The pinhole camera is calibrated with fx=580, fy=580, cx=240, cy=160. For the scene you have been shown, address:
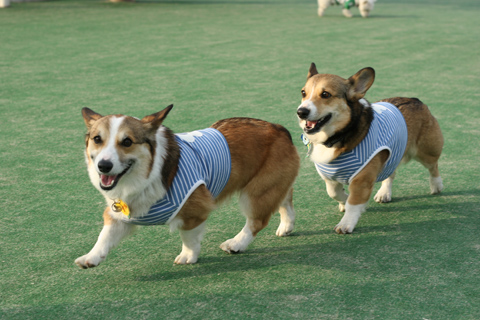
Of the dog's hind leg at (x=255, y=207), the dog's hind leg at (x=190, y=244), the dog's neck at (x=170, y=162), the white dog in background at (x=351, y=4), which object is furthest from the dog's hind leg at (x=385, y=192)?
the white dog in background at (x=351, y=4)

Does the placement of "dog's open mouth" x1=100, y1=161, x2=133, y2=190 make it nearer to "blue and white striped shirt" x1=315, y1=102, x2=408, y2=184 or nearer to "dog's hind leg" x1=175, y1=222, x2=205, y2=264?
"dog's hind leg" x1=175, y1=222, x2=205, y2=264

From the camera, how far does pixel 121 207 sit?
109 inches

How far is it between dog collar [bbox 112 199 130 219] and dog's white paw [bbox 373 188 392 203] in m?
1.89

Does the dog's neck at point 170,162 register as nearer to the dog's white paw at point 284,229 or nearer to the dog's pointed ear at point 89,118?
the dog's pointed ear at point 89,118

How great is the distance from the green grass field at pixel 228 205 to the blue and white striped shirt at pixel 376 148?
0.34 m

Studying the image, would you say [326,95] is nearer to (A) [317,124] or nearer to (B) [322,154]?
(A) [317,124]

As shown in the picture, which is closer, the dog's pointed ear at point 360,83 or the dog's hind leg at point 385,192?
the dog's pointed ear at point 360,83

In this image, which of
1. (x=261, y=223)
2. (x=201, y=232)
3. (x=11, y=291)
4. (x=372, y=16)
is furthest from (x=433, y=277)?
(x=372, y=16)

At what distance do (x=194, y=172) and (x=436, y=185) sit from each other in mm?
1940

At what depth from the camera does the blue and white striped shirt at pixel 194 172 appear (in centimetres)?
281

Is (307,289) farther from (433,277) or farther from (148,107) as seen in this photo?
(148,107)

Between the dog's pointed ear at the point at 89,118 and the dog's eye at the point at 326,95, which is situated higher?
the dog's pointed ear at the point at 89,118

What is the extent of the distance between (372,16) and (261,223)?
1104 centimetres

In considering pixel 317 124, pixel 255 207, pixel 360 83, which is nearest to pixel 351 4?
pixel 360 83
